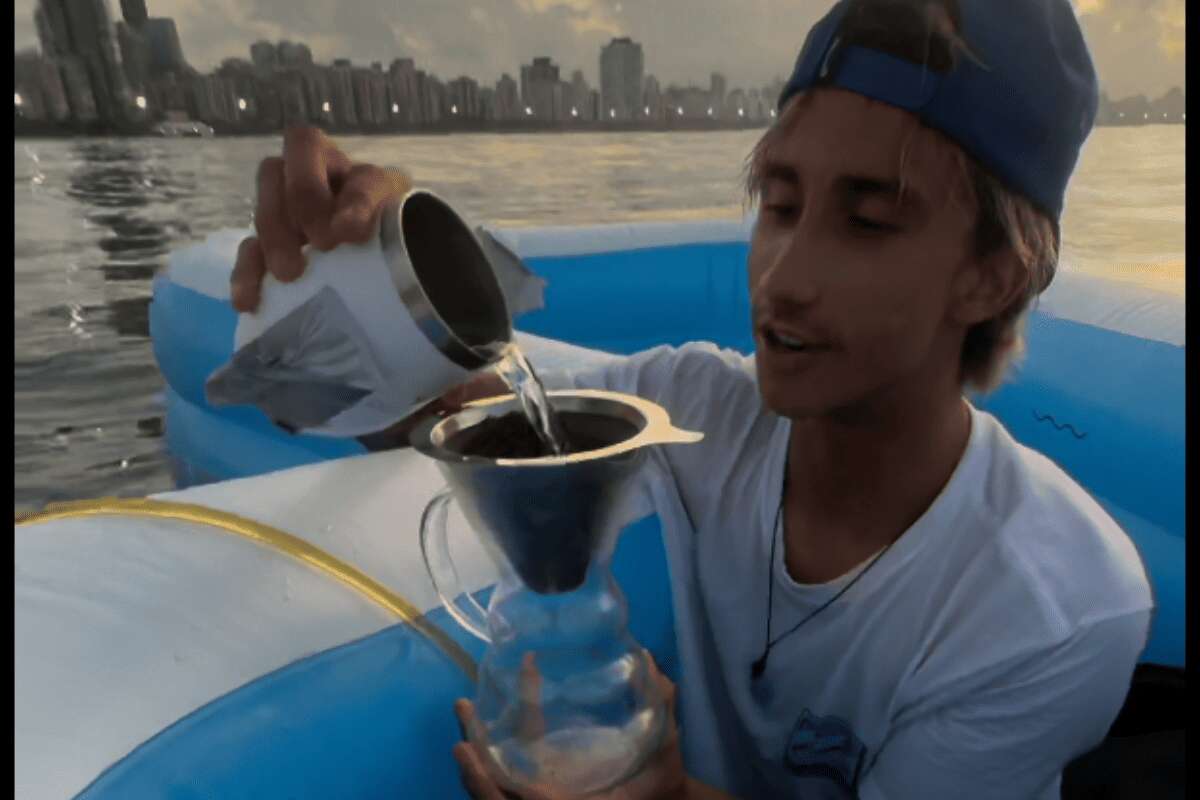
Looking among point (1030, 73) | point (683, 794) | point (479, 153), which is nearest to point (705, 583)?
point (683, 794)

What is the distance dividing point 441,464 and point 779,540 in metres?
0.29

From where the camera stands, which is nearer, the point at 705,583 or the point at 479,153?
the point at 705,583

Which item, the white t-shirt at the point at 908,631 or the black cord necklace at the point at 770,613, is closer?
the white t-shirt at the point at 908,631

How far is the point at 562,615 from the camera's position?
0.53m

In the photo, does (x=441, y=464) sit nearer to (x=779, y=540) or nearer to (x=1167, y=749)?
(x=779, y=540)

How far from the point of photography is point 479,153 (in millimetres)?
6188

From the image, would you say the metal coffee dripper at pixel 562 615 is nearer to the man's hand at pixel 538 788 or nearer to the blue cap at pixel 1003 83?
the man's hand at pixel 538 788

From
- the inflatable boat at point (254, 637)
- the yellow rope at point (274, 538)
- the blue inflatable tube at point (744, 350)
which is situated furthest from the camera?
the blue inflatable tube at point (744, 350)

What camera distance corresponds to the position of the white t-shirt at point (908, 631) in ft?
1.77

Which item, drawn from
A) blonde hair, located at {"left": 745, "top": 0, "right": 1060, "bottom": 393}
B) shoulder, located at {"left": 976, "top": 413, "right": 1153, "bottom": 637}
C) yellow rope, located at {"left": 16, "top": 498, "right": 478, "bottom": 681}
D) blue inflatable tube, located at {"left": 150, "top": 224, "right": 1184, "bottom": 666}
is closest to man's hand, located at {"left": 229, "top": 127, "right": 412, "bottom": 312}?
yellow rope, located at {"left": 16, "top": 498, "right": 478, "bottom": 681}

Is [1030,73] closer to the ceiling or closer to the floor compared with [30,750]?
closer to the ceiling

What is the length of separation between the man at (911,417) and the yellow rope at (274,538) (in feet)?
0.16

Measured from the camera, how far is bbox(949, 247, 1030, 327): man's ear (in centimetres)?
57

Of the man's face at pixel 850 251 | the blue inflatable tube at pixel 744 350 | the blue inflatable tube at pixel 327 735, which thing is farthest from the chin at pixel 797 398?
the blue inflatable tube at pixel 744 350
